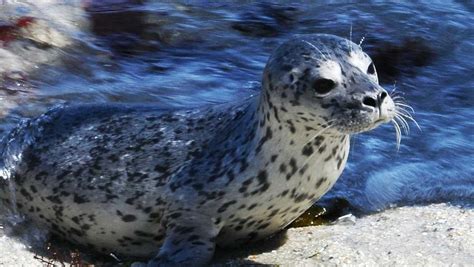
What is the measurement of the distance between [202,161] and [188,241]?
15.0 inches

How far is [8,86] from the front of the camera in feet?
25.0

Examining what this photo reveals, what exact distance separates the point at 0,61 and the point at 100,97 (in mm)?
1069

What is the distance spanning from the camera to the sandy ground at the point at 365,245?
192 inches

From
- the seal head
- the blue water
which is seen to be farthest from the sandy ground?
the seal head

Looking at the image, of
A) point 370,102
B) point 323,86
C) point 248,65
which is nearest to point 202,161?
point 323,86

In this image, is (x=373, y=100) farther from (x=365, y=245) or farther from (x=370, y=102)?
(x=365, y=245)

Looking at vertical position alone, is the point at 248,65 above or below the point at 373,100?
below

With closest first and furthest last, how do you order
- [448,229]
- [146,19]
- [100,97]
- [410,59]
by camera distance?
[448,229] → [100,97] → [410,59] → [146,19]

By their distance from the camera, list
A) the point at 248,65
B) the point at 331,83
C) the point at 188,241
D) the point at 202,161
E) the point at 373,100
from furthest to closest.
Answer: the point at 248,65
the point at 202,161
the point at 188,241
the point at 331,83
the point at 373,100

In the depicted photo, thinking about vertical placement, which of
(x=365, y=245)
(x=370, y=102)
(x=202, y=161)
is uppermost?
(x=370, y=102)

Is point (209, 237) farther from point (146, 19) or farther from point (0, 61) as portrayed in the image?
point (146, 19)

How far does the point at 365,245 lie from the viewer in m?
5.09

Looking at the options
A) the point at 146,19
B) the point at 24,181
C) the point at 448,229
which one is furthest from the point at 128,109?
the point at 146,19

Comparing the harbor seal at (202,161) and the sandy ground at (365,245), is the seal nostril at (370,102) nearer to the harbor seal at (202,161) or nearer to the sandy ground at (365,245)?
the harbor seal at (202,161)
